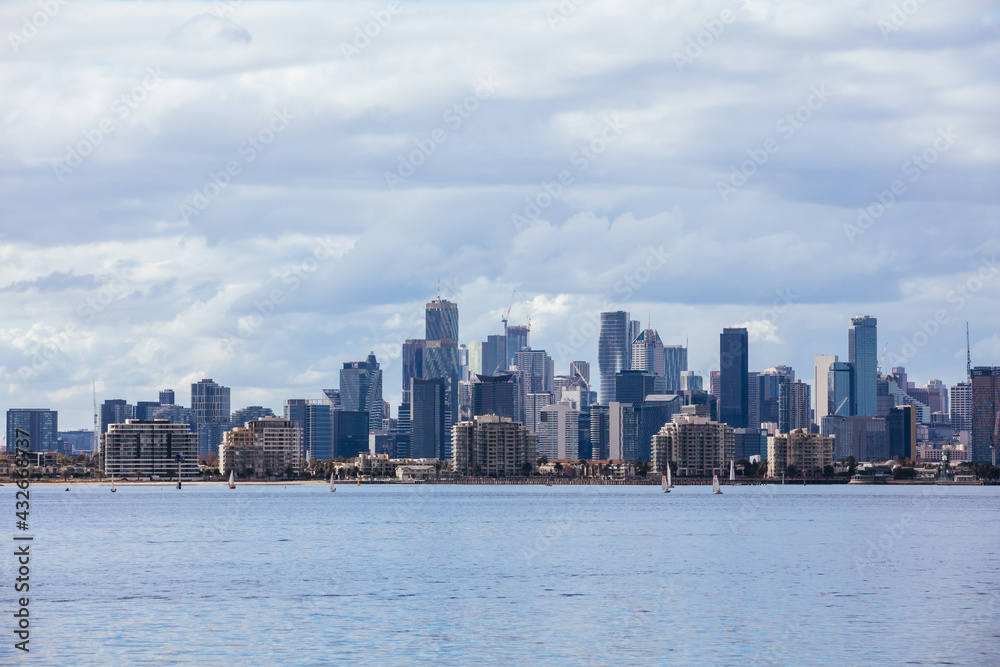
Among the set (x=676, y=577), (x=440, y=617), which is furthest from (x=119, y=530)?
(x=440, y=617)

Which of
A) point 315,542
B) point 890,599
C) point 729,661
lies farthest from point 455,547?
point 729,661

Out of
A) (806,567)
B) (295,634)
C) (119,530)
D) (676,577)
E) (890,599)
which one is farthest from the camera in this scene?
(119,530)

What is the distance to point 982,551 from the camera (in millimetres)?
142125

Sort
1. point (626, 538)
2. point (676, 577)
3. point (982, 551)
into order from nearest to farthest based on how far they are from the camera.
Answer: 1. point (676, 577)
2. point (982, 551)
3. point (626, 538)

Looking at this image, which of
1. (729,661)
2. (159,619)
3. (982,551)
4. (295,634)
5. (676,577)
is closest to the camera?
(729,661)

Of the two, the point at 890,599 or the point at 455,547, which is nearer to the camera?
the point at 890,599

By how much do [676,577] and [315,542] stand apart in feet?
191

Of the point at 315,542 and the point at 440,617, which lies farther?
the point at 315,542

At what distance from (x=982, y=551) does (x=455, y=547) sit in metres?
52.9

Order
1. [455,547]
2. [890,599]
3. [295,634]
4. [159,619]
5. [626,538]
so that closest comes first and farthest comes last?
[295,634] < [159,619] < [890,599] < [455,547] < [626,538]

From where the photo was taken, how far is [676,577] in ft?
369

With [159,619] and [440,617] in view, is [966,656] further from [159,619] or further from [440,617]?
[159,619]

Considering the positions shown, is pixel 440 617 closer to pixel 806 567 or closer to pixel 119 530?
pixel 806 567

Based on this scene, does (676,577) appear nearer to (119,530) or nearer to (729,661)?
(729,661)
